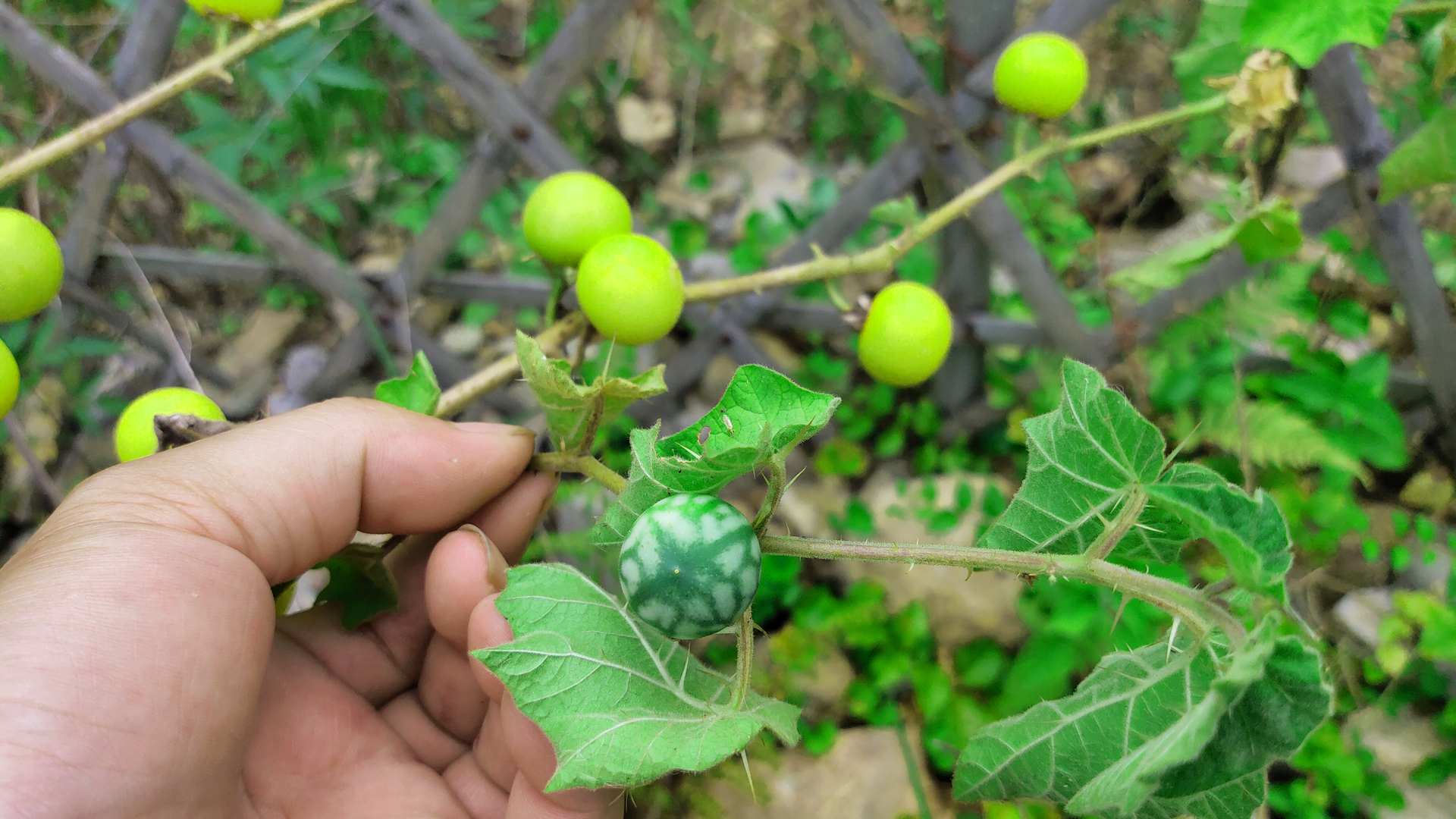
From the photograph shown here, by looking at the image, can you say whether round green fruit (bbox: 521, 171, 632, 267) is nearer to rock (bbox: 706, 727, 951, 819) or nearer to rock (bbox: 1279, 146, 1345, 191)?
rock (bbox: 706, 727, 951, 819)

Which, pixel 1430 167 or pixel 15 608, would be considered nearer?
pixel 15 608

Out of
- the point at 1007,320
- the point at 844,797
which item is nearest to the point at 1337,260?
the point at 1007,320

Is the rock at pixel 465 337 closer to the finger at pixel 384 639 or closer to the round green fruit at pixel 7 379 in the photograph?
the finger at pixel 384 639

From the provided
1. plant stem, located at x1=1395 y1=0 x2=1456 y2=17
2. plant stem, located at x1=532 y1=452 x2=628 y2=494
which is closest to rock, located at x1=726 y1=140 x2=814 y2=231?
plant stem, located at x1=1395 y1=0 x2=1456 y2=17

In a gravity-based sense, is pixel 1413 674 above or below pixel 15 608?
below

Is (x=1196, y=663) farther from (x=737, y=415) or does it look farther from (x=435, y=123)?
(x=435, y=123)

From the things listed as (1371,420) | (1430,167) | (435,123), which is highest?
(1430,167)

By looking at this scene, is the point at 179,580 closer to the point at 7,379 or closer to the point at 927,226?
the point at 7,379
